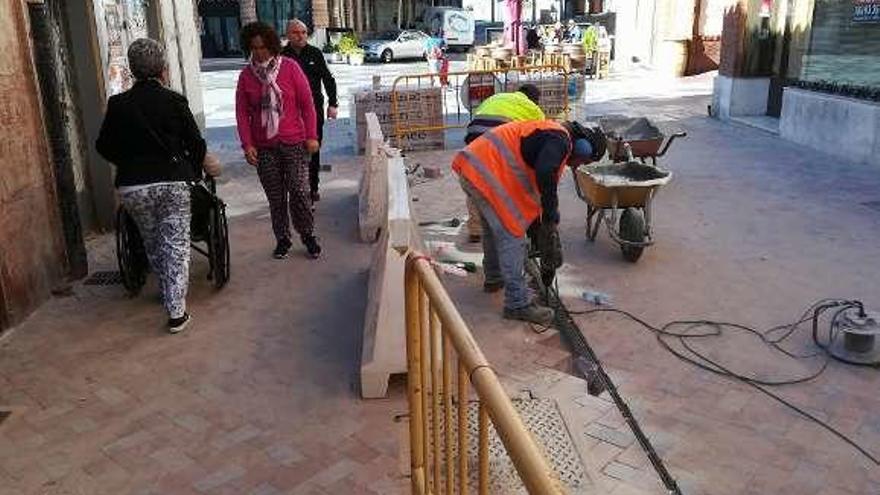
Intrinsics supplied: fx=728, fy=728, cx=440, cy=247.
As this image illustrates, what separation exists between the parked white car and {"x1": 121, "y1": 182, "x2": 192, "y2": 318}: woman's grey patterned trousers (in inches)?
1217

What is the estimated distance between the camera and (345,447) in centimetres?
359

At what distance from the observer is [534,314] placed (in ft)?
16.7

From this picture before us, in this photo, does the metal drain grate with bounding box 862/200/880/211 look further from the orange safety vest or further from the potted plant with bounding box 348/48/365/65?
the potted plant with bounding box 348/48/365/65

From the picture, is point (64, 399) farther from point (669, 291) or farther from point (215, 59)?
point (215, 59)

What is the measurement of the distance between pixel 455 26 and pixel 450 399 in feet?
125

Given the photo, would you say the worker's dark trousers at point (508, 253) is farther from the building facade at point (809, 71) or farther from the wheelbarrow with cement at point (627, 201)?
the building facade at point (809, 71)

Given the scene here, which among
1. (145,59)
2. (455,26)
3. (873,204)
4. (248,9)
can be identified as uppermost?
(248,9)

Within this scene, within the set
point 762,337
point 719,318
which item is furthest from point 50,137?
point 762,337

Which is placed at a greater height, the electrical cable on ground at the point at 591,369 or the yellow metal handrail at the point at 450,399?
the yellow metal handrail at the point at 450,399

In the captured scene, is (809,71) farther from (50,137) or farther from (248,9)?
(248,9)

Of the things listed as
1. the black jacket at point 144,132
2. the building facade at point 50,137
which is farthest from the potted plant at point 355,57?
the black jacket at point 144,132

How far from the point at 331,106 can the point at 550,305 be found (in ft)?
13.8

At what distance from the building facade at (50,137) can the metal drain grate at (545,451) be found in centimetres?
345

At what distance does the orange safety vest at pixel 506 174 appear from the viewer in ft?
15.7
